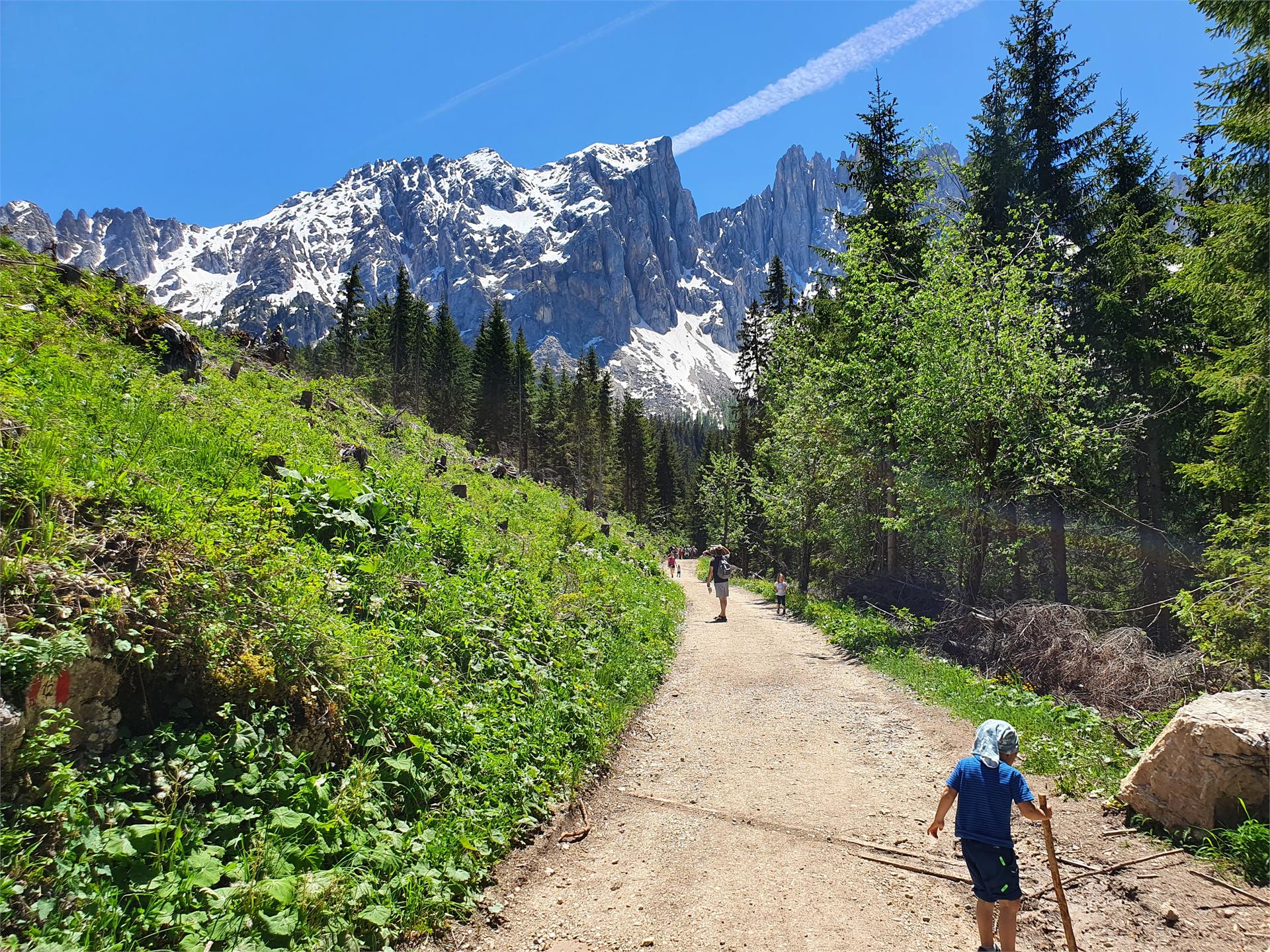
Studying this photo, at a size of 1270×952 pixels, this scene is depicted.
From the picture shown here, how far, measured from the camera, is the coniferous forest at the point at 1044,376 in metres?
9.44

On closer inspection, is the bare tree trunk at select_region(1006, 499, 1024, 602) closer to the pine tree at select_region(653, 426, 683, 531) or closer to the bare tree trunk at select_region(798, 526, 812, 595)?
the bare tree trunk at select_region(798, 526, 812, 595)

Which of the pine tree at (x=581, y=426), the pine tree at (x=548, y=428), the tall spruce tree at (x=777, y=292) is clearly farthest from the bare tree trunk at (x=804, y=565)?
the pine tree at (x=548, y=428)

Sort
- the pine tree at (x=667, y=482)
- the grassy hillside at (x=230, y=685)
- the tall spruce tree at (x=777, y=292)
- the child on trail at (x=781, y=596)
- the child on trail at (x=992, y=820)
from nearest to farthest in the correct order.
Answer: the grassy hillside at (x=230, y=685), the child on trail at (x=992, y=820), the child on trail at (x=781, y=596), the tall spruce tree at (x=777, y=292), the pine tree at (x=667, y=482)

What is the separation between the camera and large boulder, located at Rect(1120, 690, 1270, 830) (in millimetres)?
4980

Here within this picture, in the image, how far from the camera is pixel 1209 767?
5156 mm

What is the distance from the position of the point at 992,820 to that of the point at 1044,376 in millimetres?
11767

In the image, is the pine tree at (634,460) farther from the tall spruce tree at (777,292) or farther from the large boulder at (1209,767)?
the large boulder at (1209,767)

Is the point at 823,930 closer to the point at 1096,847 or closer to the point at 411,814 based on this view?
the point at 1096,847

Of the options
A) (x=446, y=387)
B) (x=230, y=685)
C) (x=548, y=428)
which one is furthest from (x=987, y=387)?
(x=446, y=387)

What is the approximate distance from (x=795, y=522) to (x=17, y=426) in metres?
24.3

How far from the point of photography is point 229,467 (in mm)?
6781

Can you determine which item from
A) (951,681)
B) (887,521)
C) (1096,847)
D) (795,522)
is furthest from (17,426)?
(795,522)

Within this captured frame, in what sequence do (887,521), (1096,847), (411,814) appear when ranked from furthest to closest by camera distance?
(887,521), (1096,847), (411,814)

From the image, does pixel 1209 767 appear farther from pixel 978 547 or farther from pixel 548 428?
pixel 548 428
